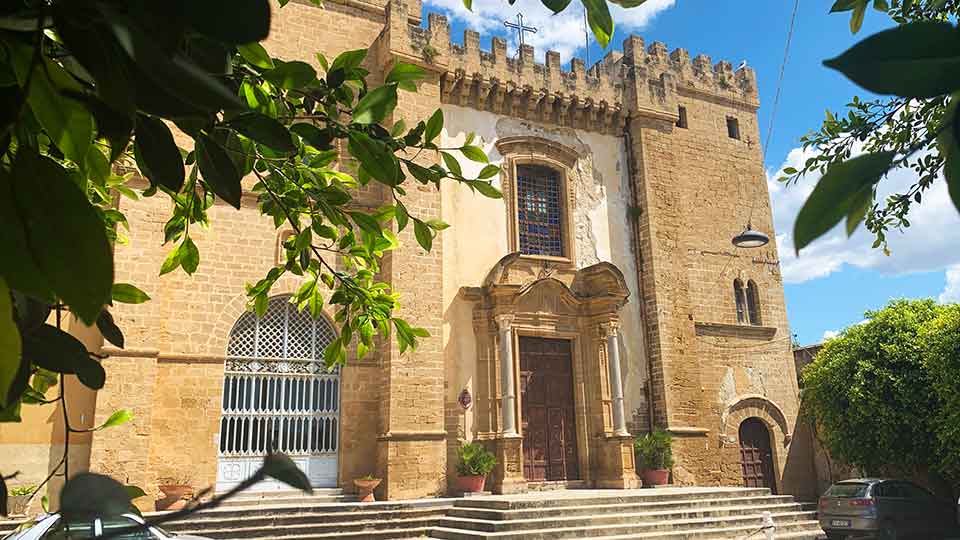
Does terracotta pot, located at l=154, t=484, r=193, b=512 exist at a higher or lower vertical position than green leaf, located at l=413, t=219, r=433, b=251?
lower

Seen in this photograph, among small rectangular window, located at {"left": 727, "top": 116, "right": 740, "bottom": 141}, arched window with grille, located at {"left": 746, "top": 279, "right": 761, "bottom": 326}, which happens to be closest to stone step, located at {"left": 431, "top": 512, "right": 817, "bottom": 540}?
arched window with grille, located at {"left": 746, "top": 279, "right": 761, "bottom": 326}

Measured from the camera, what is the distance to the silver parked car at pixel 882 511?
1264cm

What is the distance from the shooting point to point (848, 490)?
1320 centimetres

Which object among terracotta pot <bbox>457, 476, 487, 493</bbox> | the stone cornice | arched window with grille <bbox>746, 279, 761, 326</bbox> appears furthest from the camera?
arched window with grille <bbox>746, 279, 761, 326</bbox>

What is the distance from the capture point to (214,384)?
1159cm

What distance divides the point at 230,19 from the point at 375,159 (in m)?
0.80

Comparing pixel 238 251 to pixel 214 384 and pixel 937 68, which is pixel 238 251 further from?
pixel 937 68

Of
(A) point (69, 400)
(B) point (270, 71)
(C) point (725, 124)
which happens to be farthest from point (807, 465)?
(B) point (270, 71)

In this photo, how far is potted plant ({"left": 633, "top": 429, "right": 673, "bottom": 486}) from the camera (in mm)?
14078

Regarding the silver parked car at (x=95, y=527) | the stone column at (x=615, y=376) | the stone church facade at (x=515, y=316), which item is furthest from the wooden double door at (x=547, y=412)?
the silver parked car at (x=95, y=527)

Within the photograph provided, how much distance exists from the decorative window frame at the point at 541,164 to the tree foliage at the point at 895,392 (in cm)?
667

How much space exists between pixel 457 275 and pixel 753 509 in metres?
6.84

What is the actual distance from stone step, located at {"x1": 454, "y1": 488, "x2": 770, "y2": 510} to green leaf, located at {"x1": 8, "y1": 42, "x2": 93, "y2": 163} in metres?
10.7

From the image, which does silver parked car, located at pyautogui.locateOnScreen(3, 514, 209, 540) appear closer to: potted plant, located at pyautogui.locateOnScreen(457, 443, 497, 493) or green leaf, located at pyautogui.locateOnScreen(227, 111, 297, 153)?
green leaf, located at pyautogui.locateOnScreen(227, 111, 297, 153)
